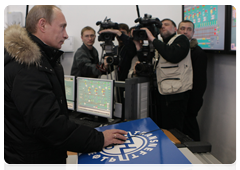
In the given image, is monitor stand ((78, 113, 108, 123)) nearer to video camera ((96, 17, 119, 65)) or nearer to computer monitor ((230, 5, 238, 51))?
video camera ((96, 17, 119, 65))

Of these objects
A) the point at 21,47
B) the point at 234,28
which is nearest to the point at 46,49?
the point at 21,47

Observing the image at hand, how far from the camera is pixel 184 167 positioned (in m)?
0.70

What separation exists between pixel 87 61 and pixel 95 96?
907mm

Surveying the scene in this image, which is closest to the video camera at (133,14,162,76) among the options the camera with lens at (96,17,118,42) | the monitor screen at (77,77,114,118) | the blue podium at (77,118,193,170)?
the camera with lens at (96,17,118,42)

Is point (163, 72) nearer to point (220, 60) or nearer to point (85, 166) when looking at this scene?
point (220, 60)

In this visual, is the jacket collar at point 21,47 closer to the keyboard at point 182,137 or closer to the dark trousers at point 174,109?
the keyboard at point 182,137

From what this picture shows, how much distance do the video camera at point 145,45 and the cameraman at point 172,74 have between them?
0.17ft

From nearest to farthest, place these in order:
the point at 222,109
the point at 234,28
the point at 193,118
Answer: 1. the point at 234,28
2. the point at 222,109
3. the point at 193,118

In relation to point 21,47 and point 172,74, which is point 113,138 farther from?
point 172,74

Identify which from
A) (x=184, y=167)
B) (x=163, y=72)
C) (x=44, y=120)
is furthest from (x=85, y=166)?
(x=163, y=72)

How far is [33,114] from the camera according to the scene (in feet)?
2.45

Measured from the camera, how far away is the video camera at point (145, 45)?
5.95ft

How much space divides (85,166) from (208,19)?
214 cm

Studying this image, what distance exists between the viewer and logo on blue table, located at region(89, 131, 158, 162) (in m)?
0.79
